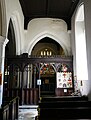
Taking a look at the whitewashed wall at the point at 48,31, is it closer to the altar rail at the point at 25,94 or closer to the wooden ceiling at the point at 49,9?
the wooden ceiling at the point at 49,9

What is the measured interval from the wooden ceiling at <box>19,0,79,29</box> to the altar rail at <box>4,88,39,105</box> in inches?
141

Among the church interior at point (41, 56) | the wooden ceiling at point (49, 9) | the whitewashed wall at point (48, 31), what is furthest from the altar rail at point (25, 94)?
the wooden ceiling at point (49, 9)

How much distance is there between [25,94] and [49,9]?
14.4 feet

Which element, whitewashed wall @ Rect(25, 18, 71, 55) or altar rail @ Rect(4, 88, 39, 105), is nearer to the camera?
altar rail @ Rect(4, 88, 39, 105)

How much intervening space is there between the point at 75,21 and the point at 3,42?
13.5 ft

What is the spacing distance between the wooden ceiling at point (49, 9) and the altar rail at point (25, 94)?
11.8 ft

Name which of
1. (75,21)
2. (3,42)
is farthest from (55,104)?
(75,21)

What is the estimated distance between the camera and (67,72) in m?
8.41

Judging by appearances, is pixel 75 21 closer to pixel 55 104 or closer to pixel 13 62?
pixel 13 62

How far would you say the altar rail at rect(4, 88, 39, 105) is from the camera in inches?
308

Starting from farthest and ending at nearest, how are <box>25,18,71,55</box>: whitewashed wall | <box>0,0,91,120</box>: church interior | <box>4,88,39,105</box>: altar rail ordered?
<box>25,18,71,55</box>: whitewashed wall < <box>4,88,39,105</box>: altar rail < <box>0,0,91,120</box>: church interior

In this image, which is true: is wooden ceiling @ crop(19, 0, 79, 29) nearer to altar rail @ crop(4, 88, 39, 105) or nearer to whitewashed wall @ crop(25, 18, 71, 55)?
whitewashed wall @ crop(25, 18, 71, 55)

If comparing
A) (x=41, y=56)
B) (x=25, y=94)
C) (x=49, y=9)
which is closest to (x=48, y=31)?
(x=49, y=9)

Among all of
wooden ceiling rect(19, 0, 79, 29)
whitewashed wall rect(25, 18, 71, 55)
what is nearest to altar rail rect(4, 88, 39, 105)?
whitewashed wall rect(25, 18, 71, 55)
